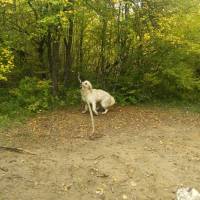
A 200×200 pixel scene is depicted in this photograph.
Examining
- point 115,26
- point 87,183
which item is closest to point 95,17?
point 115,26

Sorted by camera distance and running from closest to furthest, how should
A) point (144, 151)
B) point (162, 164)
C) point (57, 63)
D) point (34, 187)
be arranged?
1. point (34, 187)
2. point (162, 164)
3. point (144, 151)
4. point (57, 63)

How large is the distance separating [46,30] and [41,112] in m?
2.22

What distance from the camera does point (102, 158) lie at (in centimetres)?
973

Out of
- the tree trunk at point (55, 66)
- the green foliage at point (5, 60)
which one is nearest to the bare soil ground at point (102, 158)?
the tree trunk at point (55, 66)

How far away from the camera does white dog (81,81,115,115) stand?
41.2 feet

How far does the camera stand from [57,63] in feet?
47.4

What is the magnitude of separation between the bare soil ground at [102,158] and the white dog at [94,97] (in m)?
0.30

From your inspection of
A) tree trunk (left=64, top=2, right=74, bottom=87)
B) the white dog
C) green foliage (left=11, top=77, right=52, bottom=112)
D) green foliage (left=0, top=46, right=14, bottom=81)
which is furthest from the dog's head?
tree trunk (left=64, top=2, right=74, bottom=87)

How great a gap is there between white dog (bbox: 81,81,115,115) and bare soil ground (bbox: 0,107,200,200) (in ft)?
0.99

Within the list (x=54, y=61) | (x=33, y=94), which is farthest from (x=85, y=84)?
(x=54, y=61)

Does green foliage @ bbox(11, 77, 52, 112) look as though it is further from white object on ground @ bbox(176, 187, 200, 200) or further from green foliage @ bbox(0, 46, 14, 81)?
white object on ground @ bbox(176, 187, 200, 200)

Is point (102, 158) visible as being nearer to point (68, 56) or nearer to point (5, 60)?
point (5, 60)

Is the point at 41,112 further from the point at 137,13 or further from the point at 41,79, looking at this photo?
the point at 137,13

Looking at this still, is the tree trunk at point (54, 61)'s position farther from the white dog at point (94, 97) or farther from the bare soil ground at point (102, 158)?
the white dog at point (94, 97)
